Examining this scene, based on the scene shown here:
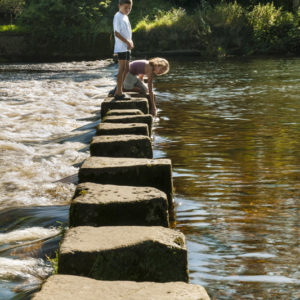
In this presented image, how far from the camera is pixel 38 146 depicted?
7.23 m

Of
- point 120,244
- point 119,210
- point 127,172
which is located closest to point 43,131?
point 127,172

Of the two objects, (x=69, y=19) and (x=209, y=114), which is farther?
(x=69, y=19)

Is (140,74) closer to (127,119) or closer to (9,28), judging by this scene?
(127,119)

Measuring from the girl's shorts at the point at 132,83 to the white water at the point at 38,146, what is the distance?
825 mm

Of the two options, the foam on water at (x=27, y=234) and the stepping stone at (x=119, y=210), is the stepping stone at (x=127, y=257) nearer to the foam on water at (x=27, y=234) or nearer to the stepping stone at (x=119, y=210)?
the stepping stone at (x=119, y=210)

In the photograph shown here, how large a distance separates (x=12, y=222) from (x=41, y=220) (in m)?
0.23

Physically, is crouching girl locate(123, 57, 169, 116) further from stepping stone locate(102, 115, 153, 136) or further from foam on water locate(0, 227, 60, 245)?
foam on water locate(0, 227, 60, 245)

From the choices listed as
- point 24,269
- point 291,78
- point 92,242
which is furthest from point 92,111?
point 92,242

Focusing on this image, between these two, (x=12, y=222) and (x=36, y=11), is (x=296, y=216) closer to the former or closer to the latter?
(x=12, y=222)

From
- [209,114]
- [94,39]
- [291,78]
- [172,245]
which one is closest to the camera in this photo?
[172,245]

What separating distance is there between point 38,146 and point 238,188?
3.36m

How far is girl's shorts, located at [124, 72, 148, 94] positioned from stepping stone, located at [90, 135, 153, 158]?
4.89m

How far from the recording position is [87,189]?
10.5 ft

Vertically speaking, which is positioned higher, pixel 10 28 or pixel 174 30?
pixel 10 28
